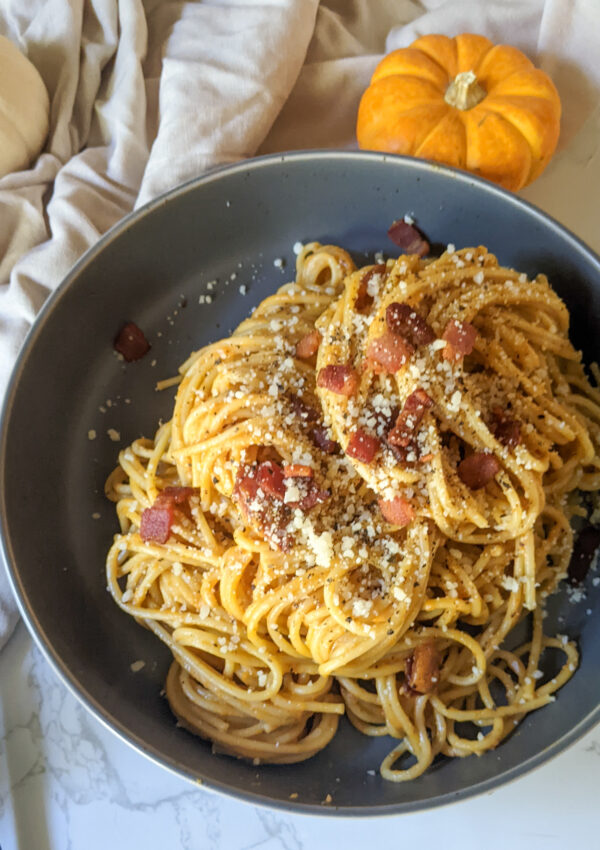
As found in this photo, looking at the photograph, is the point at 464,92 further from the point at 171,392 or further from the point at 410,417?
the point at 171,392

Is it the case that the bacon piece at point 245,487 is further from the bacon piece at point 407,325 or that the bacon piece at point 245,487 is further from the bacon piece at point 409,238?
the bacon piece at point 409,238

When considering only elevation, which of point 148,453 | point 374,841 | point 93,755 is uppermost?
point 148,453

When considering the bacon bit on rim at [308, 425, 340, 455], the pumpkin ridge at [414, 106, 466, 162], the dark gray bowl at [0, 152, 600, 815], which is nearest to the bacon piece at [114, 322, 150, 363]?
the dark gray bowl at [0, 152, 600, 815]

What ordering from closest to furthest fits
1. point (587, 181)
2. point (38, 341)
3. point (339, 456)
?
point (339, 456)
point (38, 341)
point (587, 181)

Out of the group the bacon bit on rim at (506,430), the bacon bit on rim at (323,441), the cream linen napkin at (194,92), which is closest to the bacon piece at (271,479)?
the bacon bit on rim at (323,441)

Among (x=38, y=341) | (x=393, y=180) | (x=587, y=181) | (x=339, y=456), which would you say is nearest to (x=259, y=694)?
(x=339, y=456)

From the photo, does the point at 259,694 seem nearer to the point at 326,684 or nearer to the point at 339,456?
the point at 326,684

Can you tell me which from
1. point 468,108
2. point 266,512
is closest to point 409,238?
point 468,108
